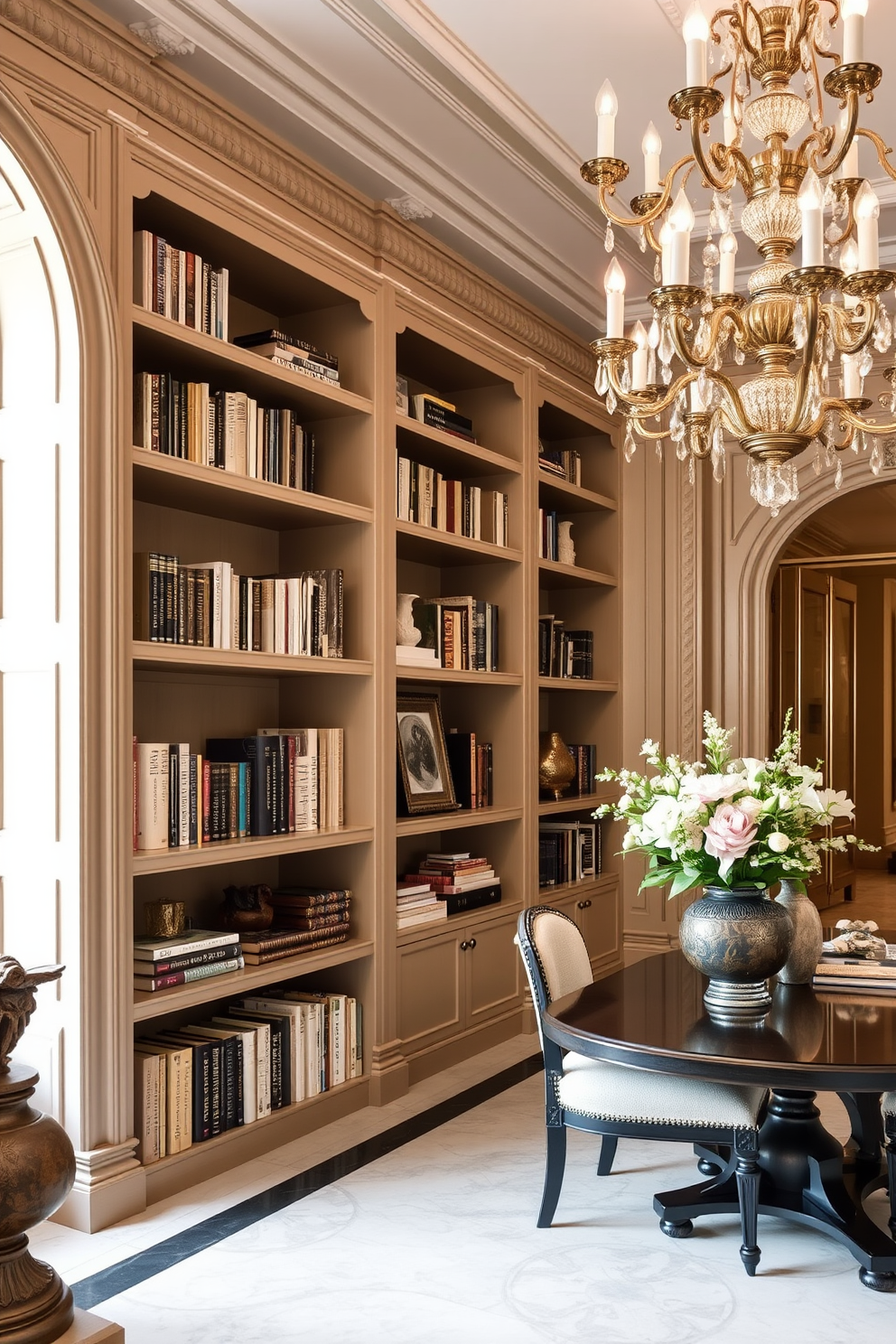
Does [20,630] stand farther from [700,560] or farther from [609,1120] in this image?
[700,560]

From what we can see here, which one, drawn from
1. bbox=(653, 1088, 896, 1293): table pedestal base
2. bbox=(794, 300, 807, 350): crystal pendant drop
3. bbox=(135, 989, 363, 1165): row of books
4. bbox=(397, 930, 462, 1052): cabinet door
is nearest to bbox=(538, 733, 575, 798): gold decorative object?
bbox=(397, 930, 462, 1052): cabinet door

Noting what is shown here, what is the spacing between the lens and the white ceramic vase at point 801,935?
2963 millimetres

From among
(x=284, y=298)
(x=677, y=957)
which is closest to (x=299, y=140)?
(x=284, y=298)

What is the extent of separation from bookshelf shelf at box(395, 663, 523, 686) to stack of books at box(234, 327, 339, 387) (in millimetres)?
1038

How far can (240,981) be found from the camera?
3406 mm

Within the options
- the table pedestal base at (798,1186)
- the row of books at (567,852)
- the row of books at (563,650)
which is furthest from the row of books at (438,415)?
the table pedestal base at (798,1186)

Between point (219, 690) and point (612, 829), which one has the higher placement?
point (219, 690)

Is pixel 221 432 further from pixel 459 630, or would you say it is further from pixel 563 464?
pixel 563 464

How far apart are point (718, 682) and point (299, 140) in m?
3.38

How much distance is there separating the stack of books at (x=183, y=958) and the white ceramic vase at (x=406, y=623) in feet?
4.38

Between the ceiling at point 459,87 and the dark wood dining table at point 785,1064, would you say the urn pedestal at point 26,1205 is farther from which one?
the ceiling at point 459,87

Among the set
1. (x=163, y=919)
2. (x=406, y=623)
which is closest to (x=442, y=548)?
(x=406, y=623)

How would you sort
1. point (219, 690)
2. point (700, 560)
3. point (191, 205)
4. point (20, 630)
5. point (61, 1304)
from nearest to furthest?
point (61, 1304)
point (20, 630)
point (191, 205)
point (219, 690)
point (700, 560)

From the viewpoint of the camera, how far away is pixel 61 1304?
1.61m
